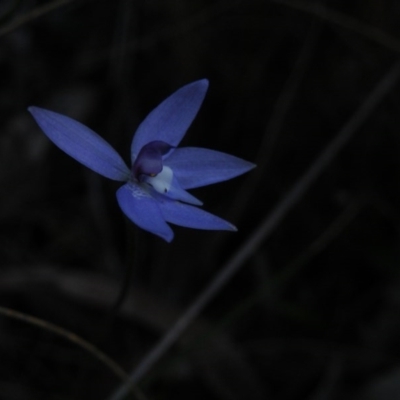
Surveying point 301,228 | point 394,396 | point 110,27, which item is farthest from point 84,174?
point 394,396

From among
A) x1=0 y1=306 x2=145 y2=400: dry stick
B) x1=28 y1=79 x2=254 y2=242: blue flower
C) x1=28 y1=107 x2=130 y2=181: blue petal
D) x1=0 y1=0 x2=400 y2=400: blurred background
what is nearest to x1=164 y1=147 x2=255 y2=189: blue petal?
x1=28 y1=79 x2=254 y2=242: blue flower

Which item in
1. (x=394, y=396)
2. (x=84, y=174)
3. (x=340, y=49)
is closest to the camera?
(x=394, y=396)

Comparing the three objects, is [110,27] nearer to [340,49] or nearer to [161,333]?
[340,49]

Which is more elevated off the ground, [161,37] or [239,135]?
[161,37]

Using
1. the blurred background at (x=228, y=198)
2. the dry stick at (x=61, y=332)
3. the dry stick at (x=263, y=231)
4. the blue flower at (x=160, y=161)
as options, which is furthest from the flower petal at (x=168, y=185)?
the blurred background at (x=228, y=198)

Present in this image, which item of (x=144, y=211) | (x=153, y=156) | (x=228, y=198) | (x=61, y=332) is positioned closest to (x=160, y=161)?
(x=153, y=156)

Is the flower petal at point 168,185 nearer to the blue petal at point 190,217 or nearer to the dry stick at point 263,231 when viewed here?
the blue petal at point 190,217
